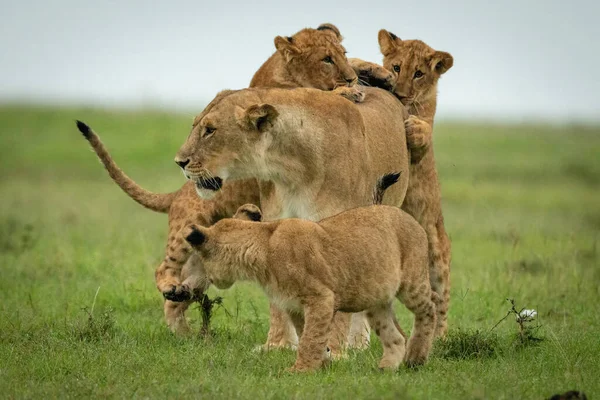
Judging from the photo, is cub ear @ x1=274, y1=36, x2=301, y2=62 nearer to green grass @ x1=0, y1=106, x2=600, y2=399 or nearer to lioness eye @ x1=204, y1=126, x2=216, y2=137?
lioness eye @ x1=204, y1=126, x2=216, y2=137

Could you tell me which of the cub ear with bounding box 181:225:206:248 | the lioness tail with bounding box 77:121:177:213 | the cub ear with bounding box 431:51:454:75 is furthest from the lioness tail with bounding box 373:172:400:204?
the lioness tail with bounding box 77:121:177:213

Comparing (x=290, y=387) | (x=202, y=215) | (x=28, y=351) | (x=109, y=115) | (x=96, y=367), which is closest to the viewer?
(x=290, y=387)

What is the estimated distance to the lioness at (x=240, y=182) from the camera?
7289mm

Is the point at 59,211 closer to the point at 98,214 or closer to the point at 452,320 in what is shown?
the point at 98,214

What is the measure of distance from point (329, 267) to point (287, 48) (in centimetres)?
233

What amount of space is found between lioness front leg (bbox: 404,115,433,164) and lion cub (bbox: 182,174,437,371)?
1.43m

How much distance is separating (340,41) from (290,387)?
3.40 meters

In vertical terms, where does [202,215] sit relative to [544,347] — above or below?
above

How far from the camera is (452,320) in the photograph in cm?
799

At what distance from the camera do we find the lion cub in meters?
5.57

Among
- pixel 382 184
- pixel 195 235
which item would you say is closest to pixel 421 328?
pixel 382 184

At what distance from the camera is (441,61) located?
785cm

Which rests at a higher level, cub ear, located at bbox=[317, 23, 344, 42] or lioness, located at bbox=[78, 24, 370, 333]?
cub ear, located at bbox=[317, 23, 344, 42]

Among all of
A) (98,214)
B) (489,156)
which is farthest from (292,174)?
(489,156)
